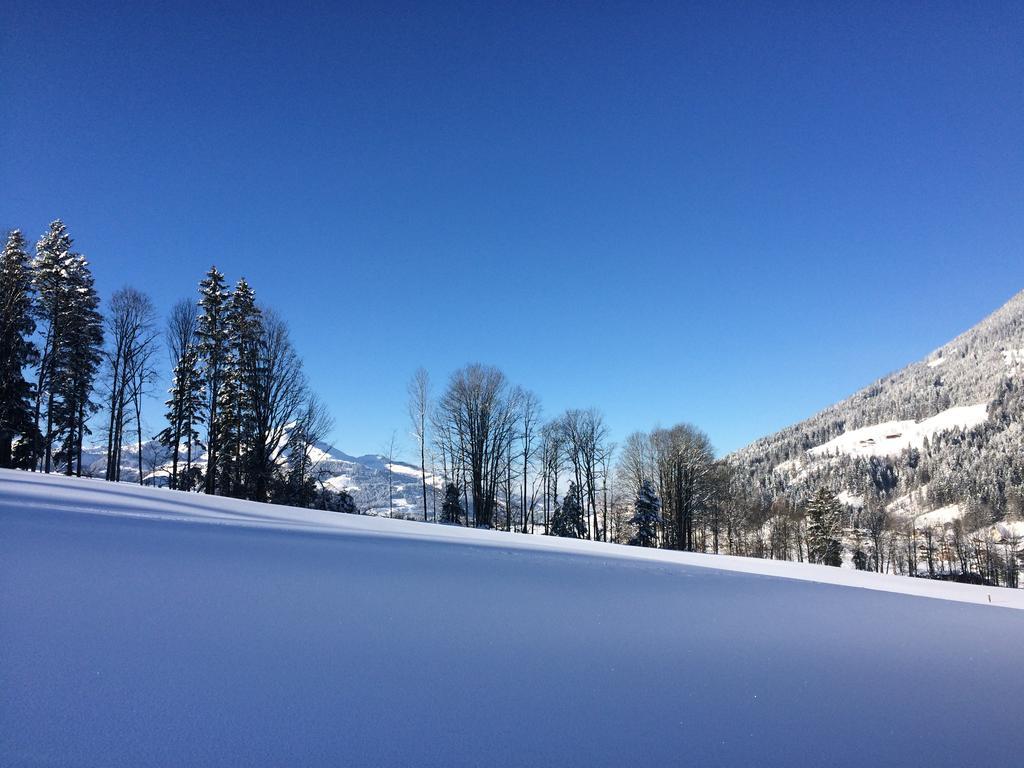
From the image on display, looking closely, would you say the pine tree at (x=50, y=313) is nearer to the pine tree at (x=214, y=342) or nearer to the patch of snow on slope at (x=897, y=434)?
the pine tree at (x=214, y=342)

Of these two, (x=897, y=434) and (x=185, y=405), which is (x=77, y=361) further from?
(x=897, y=434)

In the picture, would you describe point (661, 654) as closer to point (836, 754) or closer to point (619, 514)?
point (836, 754)

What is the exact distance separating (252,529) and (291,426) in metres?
18.6

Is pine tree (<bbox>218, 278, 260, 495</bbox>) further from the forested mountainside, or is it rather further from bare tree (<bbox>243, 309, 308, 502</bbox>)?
the forested mountainside

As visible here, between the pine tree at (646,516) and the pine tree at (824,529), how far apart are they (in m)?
21.5

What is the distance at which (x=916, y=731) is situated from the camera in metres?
2.56

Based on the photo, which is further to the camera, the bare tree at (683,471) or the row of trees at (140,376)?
the bare tree at (683,471)

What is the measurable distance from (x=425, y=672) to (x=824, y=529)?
55.3 metres

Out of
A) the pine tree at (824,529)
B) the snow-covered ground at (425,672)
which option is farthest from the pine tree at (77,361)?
the pine tree at (824,529)

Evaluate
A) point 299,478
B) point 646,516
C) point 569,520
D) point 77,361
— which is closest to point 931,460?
point 646,516

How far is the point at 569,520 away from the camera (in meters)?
36.3

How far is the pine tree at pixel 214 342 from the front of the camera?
23625mm

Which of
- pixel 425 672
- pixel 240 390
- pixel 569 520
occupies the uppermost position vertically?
pixel 240 390

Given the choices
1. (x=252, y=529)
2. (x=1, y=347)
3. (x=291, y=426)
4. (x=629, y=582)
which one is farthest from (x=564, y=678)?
(x=1, y=347)
